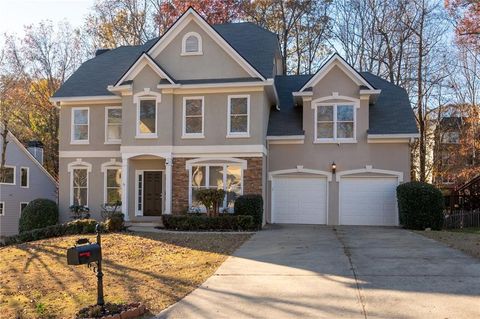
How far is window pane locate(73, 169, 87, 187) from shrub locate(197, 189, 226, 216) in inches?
259

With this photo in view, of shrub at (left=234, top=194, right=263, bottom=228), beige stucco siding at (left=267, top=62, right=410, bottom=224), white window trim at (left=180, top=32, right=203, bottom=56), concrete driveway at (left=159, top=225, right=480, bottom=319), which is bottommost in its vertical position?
concrete driveway at (left=159, top=225, right=480, bottom=319)

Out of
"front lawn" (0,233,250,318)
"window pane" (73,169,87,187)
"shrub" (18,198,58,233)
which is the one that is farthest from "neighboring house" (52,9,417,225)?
"front lawn" (0,233,250,318)

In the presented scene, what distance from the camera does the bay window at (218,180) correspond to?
19109 millimetres

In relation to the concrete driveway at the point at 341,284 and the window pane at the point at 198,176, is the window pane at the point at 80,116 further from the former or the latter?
the concrete driveway at the point at 341,284

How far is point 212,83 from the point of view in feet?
63.1

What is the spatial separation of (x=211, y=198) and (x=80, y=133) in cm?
790

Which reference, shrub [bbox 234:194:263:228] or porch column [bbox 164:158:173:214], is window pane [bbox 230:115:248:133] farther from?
shrub [bbox 234:194:263:228]

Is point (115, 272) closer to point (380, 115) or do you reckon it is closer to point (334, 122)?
point (334, 122)

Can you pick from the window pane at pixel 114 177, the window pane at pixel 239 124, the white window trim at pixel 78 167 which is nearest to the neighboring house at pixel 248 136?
the window pane at pixel 239 124

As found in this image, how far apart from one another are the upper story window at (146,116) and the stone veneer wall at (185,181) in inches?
65.8

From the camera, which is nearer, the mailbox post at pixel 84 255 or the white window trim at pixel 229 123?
the mailbox post at pixel 84 255

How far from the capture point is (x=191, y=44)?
65.6 feet

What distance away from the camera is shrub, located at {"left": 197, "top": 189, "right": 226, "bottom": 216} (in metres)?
18.0

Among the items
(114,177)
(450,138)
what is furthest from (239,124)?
(450,138)
